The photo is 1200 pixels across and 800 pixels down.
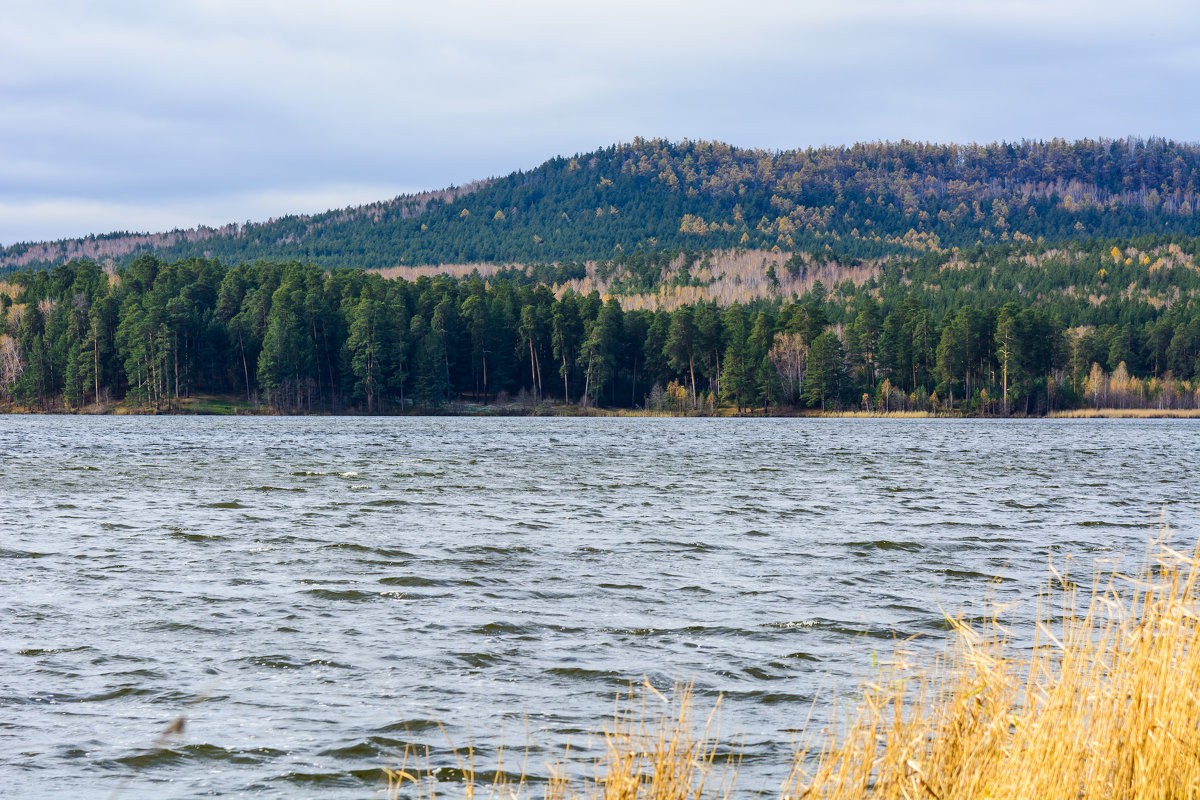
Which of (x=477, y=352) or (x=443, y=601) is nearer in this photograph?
(x=443, y=601)

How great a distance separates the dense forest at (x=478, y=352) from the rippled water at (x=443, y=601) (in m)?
98.3

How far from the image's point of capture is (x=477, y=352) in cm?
14600

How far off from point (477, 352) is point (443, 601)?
130584mm

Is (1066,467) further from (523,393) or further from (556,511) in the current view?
(523,393)

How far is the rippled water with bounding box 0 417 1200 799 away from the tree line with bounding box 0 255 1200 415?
3873 inches

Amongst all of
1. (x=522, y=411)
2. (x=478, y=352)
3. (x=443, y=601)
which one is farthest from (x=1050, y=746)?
(x=478, y=352)

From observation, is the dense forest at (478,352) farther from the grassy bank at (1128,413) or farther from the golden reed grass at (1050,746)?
the golden reed grass at (1050,746)

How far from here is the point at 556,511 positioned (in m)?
29.3

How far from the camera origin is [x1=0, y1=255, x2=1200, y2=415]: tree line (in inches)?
5290

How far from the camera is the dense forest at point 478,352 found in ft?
441

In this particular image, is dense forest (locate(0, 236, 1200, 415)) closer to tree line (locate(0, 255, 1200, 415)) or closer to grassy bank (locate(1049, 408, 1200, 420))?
tree line (locate(0, 255, 1200, 415))

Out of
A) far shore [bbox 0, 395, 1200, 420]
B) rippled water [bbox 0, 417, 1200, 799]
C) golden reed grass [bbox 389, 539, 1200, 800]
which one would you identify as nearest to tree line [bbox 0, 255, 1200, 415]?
far shore [bbox 0, 395, 1200, 420]

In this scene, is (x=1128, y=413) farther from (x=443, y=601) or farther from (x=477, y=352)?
(x=443, y=601)

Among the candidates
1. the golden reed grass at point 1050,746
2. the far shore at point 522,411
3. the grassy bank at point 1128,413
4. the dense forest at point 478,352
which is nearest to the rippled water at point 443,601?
the golden reed grass at point 1050,746
